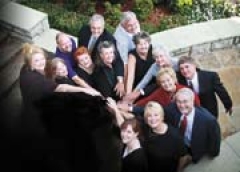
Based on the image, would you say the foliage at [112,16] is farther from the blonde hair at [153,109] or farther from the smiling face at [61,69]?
the blonde hair at [153,109]

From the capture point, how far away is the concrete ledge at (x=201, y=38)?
3.46 m

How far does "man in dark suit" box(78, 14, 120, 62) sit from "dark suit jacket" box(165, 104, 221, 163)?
1.63 feet

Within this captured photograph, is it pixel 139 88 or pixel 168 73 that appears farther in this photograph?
pixel 139 88

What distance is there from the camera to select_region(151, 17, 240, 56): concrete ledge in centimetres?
346

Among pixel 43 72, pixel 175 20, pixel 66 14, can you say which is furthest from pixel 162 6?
pixel 43 72

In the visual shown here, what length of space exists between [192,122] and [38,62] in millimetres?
796

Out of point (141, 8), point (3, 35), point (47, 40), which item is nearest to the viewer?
point (3, 35)

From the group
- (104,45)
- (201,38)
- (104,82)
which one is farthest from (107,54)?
(201,38)

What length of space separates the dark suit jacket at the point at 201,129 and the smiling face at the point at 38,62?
25.0 inches

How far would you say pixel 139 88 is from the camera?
3016 millimetres

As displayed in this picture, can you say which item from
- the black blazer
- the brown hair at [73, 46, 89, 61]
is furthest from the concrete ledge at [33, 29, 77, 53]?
the brown hair at [73, 46, 89, 61]

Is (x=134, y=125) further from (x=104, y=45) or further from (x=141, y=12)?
(x=141, y=12)

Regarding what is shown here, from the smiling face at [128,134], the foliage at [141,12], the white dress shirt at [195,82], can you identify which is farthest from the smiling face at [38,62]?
the white dress shirt at [195,82]

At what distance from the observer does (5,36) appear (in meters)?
3.23
